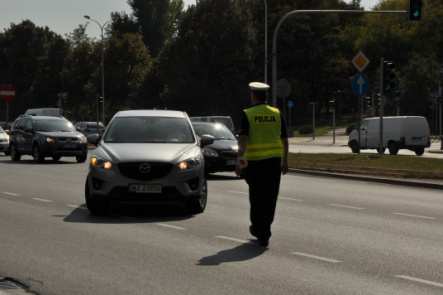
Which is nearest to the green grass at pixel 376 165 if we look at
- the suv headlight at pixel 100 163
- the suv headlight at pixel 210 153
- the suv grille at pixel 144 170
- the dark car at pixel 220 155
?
the dark car at pixel 220 155

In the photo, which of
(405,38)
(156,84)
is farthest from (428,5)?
(156,84)

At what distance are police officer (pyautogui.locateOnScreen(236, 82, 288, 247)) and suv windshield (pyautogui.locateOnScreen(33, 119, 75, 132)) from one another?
838 inches

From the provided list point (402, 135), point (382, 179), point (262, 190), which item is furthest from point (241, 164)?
point (402, 135)

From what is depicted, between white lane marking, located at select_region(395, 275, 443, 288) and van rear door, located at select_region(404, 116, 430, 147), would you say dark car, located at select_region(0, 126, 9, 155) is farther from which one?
white lane marking, located at select_region(395, 275, 443, 288)

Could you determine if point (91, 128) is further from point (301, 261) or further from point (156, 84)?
point (301, 261)

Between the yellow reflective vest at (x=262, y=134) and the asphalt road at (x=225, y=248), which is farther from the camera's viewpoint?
the yellow reflective vest at (x=262, y=134)

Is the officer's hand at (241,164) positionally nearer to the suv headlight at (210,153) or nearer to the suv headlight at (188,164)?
the suv headlight at (188,164)

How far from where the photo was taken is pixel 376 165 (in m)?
25.7

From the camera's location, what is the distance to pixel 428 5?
96.8m

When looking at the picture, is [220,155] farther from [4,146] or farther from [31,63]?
[31,63]

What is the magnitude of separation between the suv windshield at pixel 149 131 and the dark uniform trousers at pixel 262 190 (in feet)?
13.7

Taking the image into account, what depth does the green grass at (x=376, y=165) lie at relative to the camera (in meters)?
22.8

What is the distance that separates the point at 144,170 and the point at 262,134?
10.5ft

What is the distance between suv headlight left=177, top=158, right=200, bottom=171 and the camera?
13.4m
